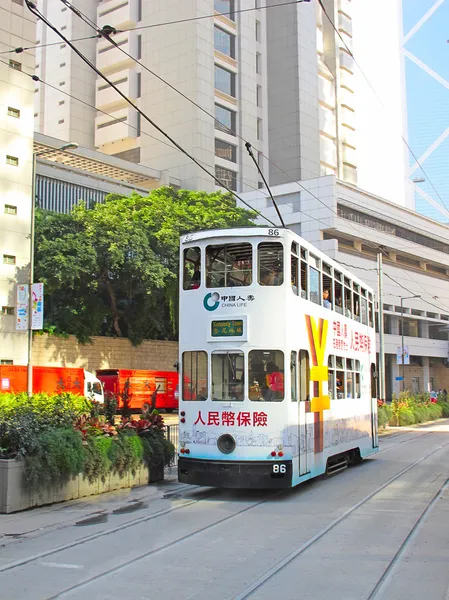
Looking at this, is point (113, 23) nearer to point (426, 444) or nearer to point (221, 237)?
point (426, 444)

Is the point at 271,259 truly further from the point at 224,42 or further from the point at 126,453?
the point at 224,42

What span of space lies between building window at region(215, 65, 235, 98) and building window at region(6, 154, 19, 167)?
3649 cm

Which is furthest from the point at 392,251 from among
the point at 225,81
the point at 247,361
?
the point at 247,361

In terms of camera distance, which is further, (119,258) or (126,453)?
(119,258)

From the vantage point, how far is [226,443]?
39.6 feet

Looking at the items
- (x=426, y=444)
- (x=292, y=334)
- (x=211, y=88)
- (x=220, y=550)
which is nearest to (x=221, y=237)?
→ (x=292, y=334)

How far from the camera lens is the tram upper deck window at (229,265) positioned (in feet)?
40.9

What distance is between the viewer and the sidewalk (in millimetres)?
9609

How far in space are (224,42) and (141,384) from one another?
142 feet

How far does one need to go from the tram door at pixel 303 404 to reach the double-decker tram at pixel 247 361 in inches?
0.7

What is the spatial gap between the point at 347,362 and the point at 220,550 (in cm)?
857

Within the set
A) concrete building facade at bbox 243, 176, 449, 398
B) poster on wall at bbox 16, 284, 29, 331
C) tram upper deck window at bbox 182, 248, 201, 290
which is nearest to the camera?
tram upper deck window at bbox 182, 248, 201, 290

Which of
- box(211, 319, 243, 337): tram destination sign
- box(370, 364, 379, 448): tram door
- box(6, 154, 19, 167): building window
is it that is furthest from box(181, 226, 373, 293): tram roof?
box(6, 154, 19, 167): building window

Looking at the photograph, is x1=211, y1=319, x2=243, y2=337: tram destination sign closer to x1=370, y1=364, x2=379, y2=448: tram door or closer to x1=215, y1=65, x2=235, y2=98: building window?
x1=370, y1=364, x2=379, y2=448: tram door
